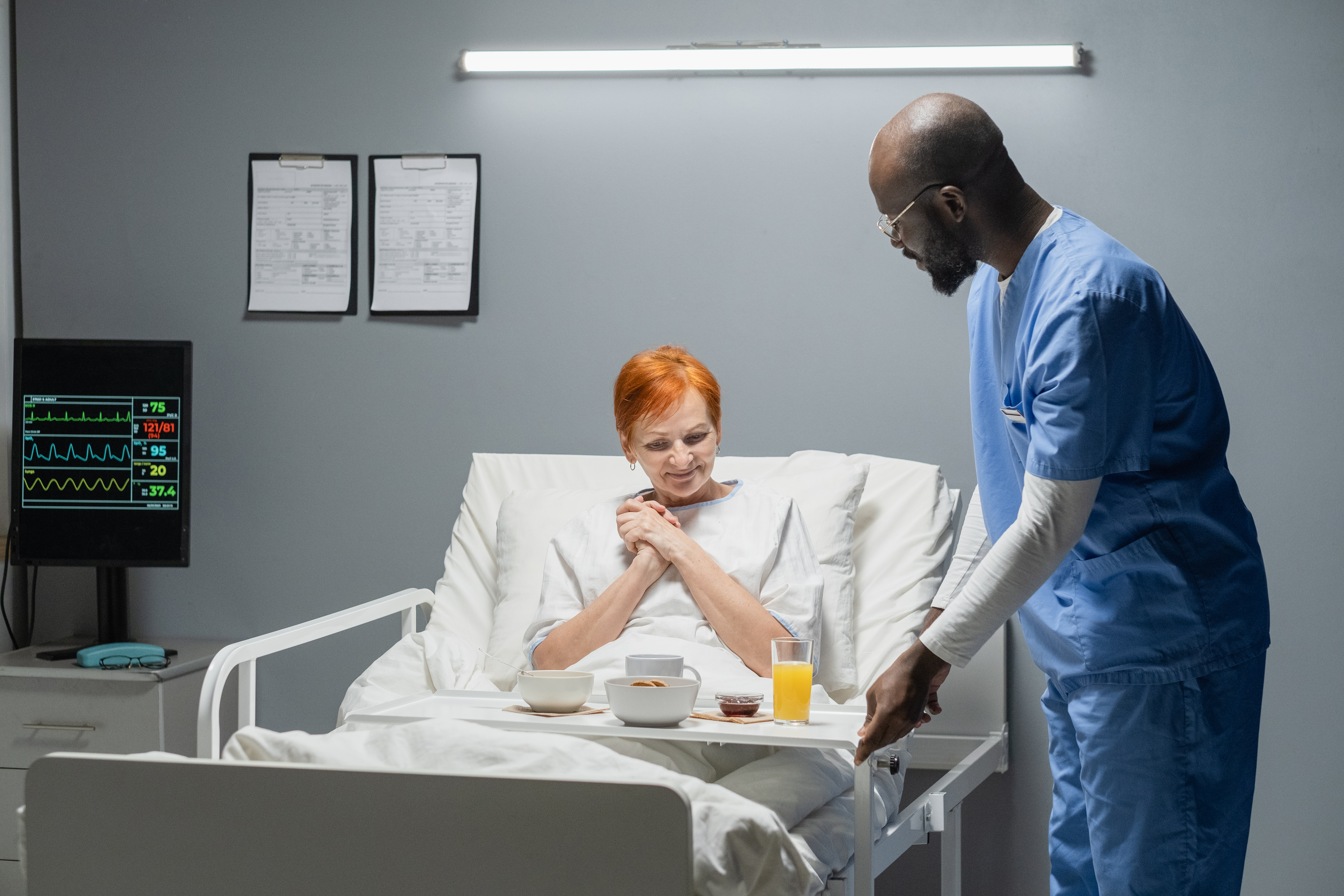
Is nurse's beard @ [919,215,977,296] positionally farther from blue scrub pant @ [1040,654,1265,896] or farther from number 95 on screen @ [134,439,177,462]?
number 95 on screen @ [134,439,177,462]

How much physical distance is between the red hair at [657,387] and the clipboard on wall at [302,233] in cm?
97

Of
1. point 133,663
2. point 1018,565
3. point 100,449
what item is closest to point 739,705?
point 1018,565

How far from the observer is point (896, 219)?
1.41 m

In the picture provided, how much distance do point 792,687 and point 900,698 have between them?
16 centimetres

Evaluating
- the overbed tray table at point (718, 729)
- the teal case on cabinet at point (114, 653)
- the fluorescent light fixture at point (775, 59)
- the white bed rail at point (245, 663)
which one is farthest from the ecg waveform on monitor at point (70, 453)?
the overbed tray table at point (718, 729)

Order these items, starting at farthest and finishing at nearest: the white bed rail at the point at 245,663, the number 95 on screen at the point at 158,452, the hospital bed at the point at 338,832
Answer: the number 95 on screen at the point at 158,452 → the white bed rail at the point at 245,663 → the hospital bed at the point at 338,832

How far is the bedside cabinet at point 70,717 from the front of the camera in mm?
2365

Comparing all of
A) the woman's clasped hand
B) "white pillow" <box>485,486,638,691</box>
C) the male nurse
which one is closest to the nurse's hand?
the male nurse

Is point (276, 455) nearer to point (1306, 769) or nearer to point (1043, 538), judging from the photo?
point (1043, 538)

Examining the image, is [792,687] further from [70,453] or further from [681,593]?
[70,453]

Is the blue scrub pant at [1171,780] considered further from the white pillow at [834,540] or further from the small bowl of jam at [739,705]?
the white pillow at [834,540]

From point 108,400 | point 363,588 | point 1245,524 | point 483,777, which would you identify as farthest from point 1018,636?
point 108,400

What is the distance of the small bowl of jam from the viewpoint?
1483mm

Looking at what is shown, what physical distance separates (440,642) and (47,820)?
96 cm
